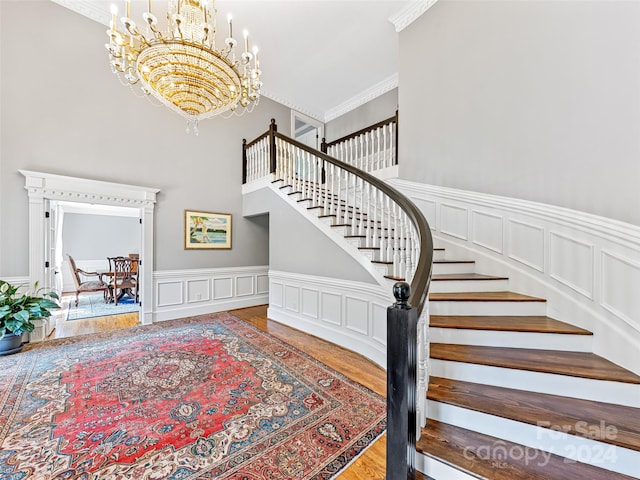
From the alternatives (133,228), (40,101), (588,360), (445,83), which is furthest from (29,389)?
(133,228)

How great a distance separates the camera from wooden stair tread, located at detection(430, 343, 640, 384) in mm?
1455

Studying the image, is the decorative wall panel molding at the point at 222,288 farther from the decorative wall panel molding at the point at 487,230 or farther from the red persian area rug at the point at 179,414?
the decorative wall panel molding at the point at 487,230

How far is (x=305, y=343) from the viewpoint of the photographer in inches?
134

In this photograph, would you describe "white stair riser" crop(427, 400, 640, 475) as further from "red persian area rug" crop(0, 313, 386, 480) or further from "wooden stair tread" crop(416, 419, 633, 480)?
"red persian area rug" crop(0, 313, 386, 480)

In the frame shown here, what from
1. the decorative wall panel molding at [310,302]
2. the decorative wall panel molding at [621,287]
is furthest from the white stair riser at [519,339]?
the decorative wall panel molding at [310,302]

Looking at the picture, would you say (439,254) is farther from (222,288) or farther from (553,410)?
(222,288)

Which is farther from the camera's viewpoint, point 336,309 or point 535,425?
point 336,309

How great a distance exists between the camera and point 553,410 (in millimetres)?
1354

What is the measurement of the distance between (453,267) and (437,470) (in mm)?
1954

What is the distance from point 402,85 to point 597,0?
221cm

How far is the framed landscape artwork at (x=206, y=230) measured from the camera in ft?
15.6

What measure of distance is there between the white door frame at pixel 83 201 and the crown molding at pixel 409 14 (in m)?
4.63

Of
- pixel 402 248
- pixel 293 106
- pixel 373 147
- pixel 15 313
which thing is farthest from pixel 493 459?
pixel 293 106

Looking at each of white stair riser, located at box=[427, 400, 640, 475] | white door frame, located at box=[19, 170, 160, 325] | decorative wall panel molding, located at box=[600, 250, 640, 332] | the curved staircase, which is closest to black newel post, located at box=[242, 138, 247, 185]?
white door frame, located at box=[19, 170, 160, 325]
